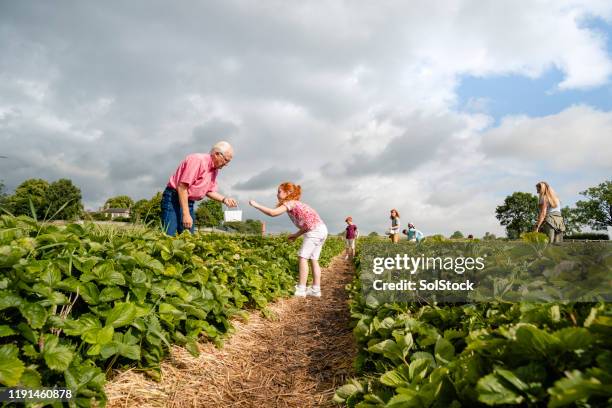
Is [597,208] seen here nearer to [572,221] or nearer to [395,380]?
[572,221]

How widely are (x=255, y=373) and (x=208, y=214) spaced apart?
73194 mm

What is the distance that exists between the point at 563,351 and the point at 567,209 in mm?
81103

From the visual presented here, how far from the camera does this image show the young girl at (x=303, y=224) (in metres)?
6.14

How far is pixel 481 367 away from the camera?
4.41ft

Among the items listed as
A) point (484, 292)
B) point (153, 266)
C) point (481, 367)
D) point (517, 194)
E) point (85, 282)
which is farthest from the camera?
point (517, 194)

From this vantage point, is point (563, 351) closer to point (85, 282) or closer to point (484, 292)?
point (484, 292)

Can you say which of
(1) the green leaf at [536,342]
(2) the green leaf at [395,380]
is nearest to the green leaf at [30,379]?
(2) the green leaf at [395,380]

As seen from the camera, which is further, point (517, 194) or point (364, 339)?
point (517, 194)

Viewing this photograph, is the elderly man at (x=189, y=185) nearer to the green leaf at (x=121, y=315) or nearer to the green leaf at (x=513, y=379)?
the green leaf at (x=121, y=315)

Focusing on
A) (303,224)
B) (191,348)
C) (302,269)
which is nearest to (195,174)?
(303,224)

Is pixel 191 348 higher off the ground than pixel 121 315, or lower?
lower

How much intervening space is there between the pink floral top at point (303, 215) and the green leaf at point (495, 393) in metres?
5.09

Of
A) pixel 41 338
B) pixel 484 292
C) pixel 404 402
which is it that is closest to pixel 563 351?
pixel 404 402

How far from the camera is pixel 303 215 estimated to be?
6.26m
